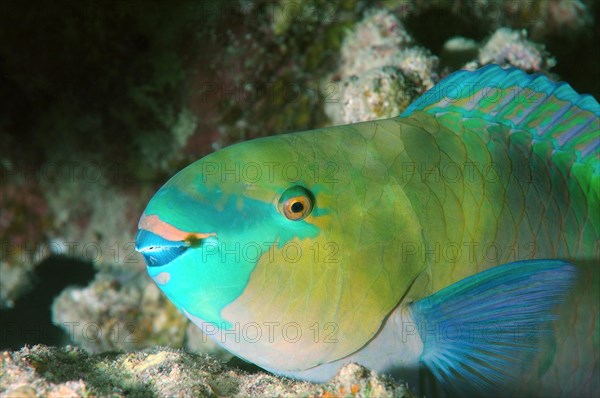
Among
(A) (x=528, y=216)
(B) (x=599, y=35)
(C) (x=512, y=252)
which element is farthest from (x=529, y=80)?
(B) (x=599, y=35)

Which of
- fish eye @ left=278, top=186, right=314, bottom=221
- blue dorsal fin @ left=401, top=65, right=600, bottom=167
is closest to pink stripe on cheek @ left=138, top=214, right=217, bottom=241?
fish eye @ left=278, top=186, right=314, bottom=221

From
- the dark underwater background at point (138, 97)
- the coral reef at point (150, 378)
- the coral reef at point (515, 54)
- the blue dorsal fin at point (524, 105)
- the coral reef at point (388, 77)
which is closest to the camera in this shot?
the coral reef at point (150, 378)

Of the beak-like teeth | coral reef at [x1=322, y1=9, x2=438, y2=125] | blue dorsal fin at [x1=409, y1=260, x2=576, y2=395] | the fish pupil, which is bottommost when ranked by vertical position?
blue dorsal fin at [x1=409, y1=260, x2=576, y2=395]

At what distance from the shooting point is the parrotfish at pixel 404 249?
5.79 ft

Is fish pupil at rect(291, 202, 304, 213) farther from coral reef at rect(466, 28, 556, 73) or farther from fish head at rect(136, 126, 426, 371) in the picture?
coral reef at rect(466, 28, 556, 73)

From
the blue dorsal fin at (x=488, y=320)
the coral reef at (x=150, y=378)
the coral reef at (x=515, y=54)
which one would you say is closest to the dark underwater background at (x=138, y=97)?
the coral reef at (x=515, y=54)

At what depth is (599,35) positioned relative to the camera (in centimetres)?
453

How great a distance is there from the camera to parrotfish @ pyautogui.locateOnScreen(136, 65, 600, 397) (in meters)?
1.76

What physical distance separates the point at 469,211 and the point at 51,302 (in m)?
4.09

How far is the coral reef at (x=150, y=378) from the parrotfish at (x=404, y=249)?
165 mm

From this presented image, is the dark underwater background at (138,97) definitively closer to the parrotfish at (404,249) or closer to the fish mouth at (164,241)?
the parrotfish at (404,249)

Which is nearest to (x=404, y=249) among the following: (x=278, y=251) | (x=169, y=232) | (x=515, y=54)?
(x=278, y=251)

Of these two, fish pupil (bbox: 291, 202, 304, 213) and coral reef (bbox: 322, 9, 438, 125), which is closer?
fish pupil (bbox: 291, 202, 304, 213)

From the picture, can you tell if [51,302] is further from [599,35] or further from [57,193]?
[599,35]
